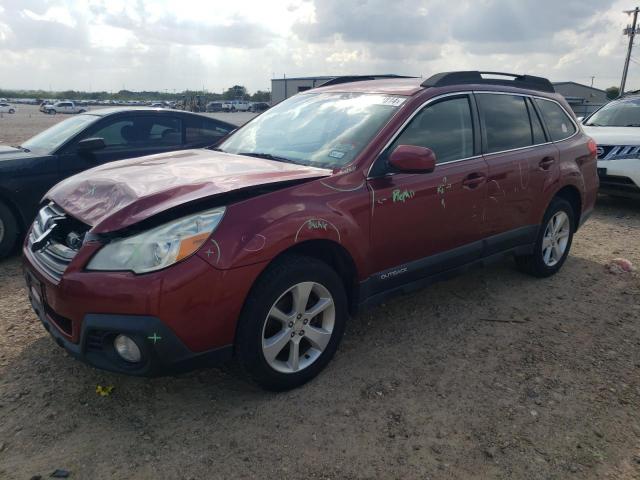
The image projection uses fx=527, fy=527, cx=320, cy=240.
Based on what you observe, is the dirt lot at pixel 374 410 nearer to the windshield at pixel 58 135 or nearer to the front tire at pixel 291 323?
the front tire at pixel 291 323

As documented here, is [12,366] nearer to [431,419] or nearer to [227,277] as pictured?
[227,277]

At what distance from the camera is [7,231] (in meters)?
5.19

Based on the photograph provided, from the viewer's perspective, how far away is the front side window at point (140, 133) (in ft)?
19.7

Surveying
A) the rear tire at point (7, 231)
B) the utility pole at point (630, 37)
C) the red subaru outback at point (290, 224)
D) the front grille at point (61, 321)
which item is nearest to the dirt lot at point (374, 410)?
the red subaru outback at point (290, 224)

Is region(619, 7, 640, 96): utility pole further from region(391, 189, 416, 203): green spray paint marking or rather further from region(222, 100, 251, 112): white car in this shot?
region(391, 189, 416, 203): green spray paint marking

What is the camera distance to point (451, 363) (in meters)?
3.49

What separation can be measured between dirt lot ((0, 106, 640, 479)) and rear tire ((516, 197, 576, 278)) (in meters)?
0.85

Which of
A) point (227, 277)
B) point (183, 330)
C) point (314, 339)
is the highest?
point (227, 277)

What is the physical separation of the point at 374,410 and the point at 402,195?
1347mm

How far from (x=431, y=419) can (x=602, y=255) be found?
4046mm

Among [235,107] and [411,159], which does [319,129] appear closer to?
[411,159]

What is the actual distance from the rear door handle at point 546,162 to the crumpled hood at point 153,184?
7.70 ft

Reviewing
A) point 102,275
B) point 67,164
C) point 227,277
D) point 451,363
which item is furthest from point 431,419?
point 67,164

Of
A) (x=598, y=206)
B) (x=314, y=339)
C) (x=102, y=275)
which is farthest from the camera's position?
(x=598, y=206)
